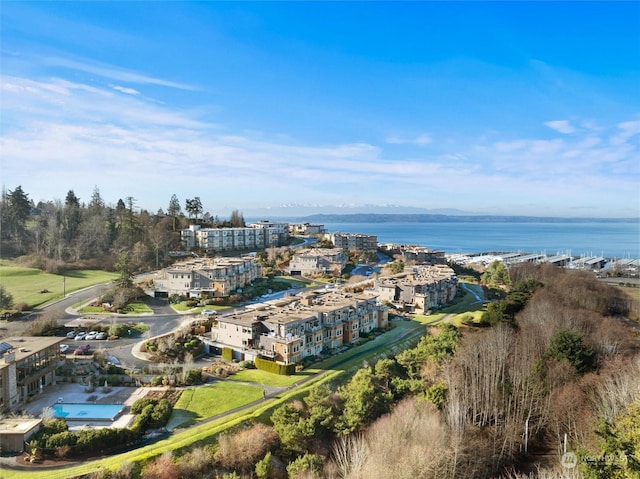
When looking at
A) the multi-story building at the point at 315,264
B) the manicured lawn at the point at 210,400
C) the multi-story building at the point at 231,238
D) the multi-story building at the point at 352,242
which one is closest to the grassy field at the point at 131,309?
the manicured lawn at the point at 210,400

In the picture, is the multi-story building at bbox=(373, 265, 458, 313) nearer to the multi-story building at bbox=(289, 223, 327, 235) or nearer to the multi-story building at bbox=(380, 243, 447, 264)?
the multi-story building at bbox=(380, 243, 447, 264)

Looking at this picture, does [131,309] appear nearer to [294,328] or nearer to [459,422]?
[294,328]

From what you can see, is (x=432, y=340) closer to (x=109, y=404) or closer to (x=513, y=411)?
(x=513, y=411)

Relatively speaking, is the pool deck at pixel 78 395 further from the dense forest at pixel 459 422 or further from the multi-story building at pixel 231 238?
the multi-story building at pixel 231 238

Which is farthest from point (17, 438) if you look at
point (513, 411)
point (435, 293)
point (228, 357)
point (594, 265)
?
point (594, 265)

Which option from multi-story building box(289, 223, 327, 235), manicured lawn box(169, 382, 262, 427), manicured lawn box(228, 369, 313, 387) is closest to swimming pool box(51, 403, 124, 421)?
manicured lawn box(169, 382, 262, 427)

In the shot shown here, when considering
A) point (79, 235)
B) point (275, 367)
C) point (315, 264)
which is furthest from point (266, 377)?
point (79, 235)
